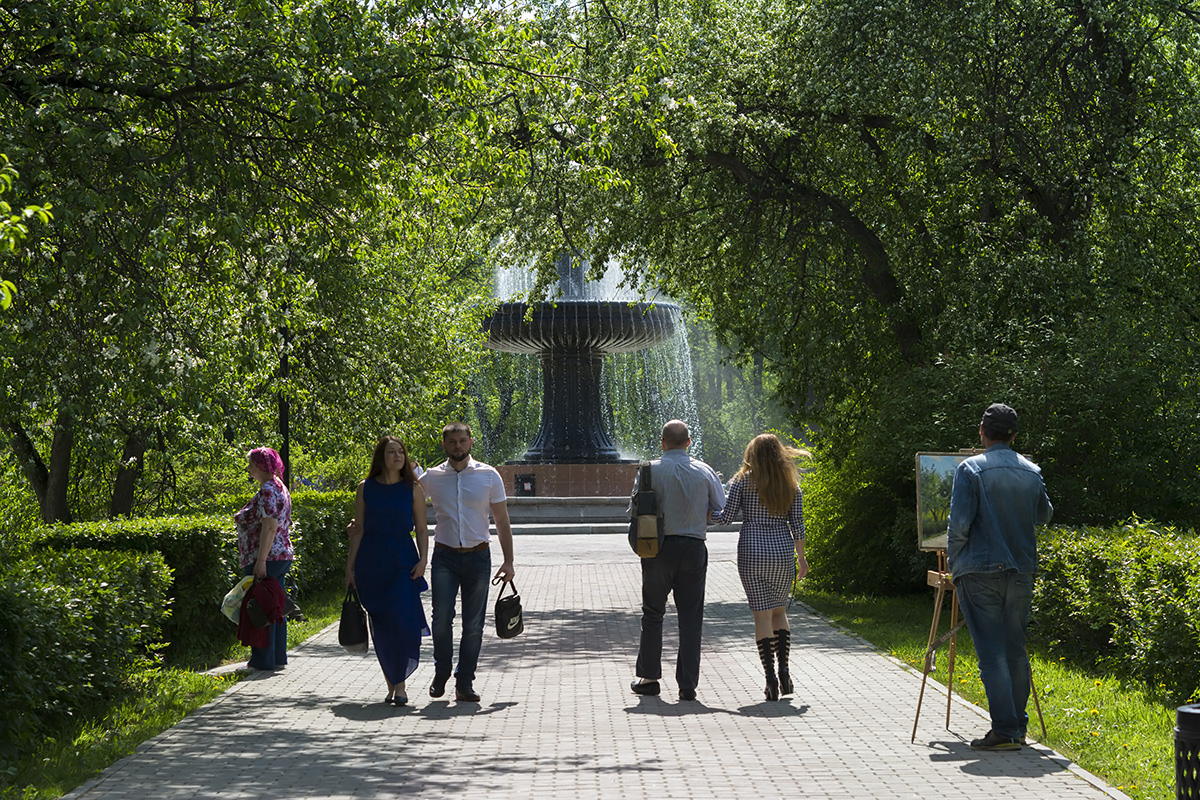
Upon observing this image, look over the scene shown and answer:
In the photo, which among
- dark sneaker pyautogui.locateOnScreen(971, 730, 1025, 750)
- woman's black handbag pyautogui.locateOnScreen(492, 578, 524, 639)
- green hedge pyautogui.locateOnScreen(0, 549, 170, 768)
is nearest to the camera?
green hedge pyautogui.locateOnScreen(0, 549, 170, 768)

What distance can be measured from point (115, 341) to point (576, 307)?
77.3ft

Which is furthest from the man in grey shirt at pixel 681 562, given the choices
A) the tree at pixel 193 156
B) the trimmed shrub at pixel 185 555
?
the trimmed shrub at pixel 185 555

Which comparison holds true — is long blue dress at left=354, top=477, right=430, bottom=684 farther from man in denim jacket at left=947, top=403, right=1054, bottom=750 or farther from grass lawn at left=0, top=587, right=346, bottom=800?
man in denim jacket at left=947, top=403, right=1054, bottom=750

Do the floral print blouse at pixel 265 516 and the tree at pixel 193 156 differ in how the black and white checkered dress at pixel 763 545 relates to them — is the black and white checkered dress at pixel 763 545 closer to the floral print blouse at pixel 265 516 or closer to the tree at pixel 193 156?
the floral print blouse at pixel 265 516

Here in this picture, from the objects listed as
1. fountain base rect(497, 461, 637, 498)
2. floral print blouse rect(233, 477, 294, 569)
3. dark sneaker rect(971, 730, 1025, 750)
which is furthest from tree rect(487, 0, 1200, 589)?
fountain base rect(497, 461, 637, 498)

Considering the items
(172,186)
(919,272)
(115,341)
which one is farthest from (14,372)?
(919,272)

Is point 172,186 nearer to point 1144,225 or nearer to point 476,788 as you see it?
point 476,788

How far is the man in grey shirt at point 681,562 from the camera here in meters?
9.08

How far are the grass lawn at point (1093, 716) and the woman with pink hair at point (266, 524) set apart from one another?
4.67 metres

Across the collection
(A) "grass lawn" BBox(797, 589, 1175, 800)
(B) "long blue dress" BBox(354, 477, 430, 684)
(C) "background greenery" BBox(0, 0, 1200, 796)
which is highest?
(C) "background greenery" BBox(0, 0, 1200, 796)

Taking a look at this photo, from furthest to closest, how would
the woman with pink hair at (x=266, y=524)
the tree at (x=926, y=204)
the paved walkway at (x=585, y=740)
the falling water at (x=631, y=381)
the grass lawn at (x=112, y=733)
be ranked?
the falling water at (x=631, y=381) → the tree at (x=926, y=204) → the woman with pink hair at (x=266, y=524) → the grass lawn at (x=112, y=733) → the paved walkway at (x=585, y=740)

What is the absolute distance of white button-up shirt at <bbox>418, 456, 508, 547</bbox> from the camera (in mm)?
9039

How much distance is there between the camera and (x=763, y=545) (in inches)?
362

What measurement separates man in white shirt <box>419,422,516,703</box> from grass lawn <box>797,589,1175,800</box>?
293 cm
